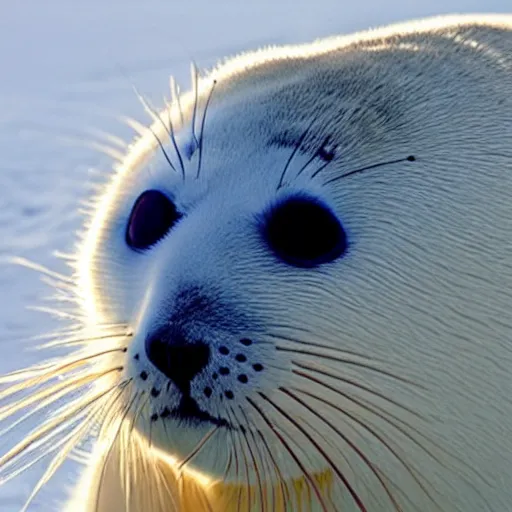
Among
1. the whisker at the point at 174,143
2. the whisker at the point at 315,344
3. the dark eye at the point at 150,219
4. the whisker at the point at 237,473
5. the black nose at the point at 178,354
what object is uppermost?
the whisker at the point at 174,143

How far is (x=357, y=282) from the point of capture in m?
1.24

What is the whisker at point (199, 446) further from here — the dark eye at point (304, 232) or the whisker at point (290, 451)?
the dark eye at point (304, 232)

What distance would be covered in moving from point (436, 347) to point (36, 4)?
7.25m

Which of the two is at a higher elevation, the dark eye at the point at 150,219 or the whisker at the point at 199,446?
the dark eye at the point at 150,219

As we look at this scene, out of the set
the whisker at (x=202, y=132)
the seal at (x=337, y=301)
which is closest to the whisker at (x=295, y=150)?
the seal at (x=337, y=301)

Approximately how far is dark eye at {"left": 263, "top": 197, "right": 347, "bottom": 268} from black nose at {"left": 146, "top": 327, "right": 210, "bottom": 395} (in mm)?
159

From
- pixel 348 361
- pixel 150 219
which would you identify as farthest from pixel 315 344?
pixel 150 219

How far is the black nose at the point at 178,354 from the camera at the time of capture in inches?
46.4

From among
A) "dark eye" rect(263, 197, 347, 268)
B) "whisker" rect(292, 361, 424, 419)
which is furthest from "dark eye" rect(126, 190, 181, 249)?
"whisker" rect(292, 361, 424, 419)

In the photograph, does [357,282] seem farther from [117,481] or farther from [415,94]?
[117,481]

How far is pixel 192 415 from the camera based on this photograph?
4.05 ft

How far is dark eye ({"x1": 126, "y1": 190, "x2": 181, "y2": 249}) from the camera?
1350mm

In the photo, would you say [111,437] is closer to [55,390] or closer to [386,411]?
[55,390]

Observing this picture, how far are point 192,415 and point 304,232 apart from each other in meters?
0.25
